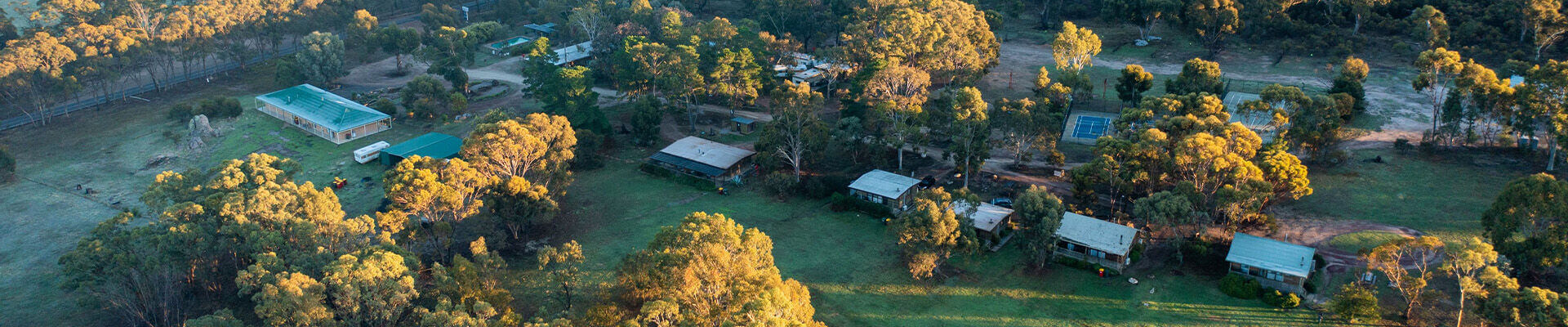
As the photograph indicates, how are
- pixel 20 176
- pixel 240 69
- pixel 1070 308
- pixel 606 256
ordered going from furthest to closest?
pixel 240 69
pixel 20 176
pixel 606 256
pixel 1070 308

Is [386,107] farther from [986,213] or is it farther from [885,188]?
[986,213]

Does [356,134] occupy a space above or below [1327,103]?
below

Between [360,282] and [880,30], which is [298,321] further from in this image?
[880,30]

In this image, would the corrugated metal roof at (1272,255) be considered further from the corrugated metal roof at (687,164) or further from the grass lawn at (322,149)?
the grass lawn at (322,149)

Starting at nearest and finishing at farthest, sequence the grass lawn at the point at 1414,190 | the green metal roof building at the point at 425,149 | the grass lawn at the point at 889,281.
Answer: the grass lawn at the point at 889,281 → the grass lawn at the point at 1414,190 → the green metal roof building at the point at 425,149

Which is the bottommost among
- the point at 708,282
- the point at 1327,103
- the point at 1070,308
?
the point at 1070,308

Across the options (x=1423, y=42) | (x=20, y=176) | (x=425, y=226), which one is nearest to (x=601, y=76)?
(x=425, y=226)

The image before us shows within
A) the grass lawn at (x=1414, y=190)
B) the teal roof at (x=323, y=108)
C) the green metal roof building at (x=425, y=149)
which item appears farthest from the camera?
the teal roof at (x=323, y=108)

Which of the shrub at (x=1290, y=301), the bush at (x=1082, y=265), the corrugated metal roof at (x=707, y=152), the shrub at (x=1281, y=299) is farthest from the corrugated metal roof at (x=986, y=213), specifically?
the corrugated metal roof at (x=707, y=152)
